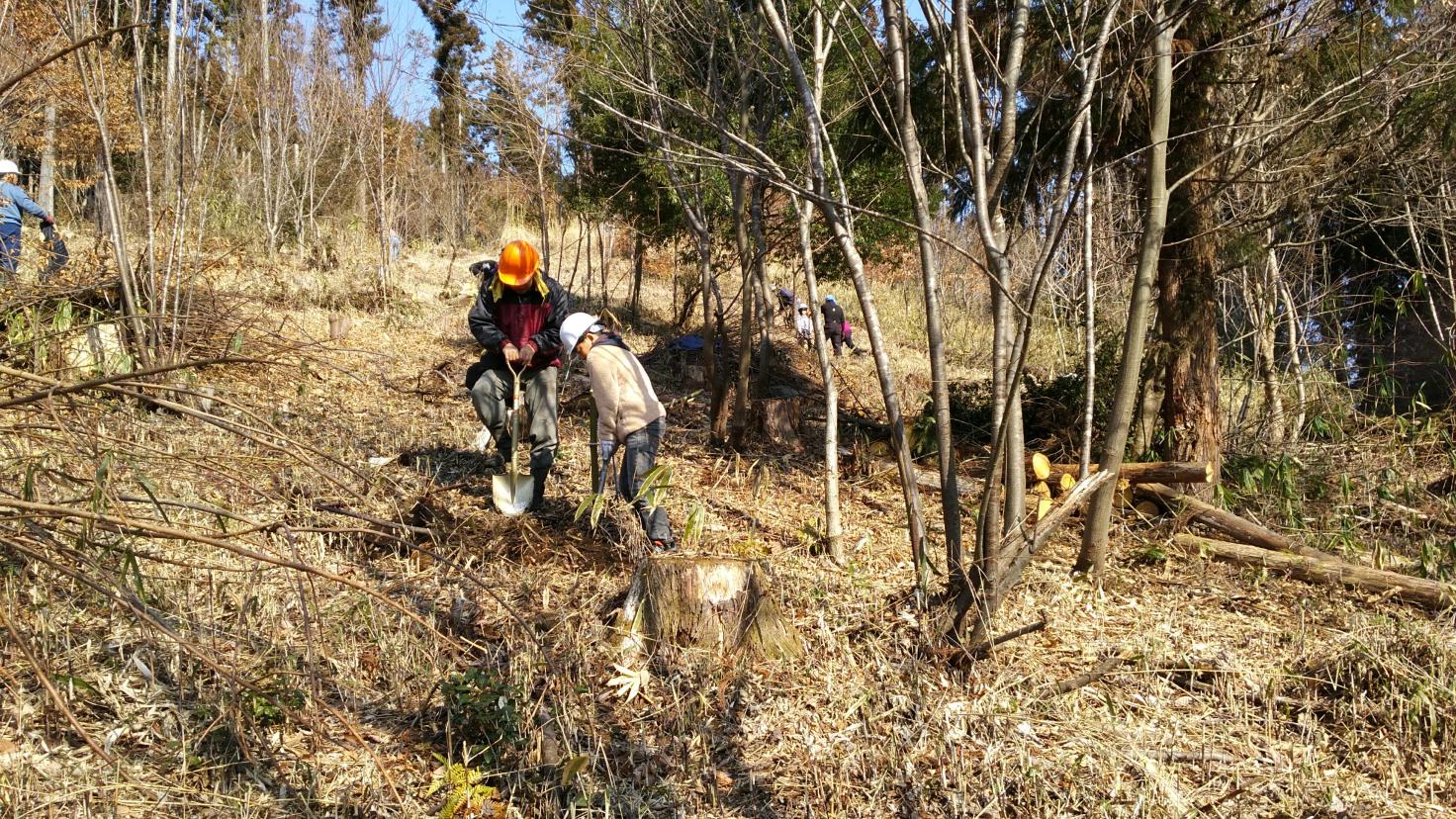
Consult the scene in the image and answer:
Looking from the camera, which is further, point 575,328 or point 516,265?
point 516,265

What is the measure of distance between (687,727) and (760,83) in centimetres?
474

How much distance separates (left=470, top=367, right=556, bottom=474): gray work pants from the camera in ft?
16.8

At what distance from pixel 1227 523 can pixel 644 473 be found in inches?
139

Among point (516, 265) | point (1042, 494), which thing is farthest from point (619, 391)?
point (1042, 494)

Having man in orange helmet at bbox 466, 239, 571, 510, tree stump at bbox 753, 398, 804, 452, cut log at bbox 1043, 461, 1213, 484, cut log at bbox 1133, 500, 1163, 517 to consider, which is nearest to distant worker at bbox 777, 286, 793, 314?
tree stump at bbox 753, 398, 804, 452

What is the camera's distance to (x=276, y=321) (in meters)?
8.76

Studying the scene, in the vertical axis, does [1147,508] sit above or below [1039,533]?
below

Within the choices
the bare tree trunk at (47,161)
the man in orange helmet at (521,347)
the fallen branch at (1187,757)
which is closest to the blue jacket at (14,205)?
the man in orange helmet at (521,347)

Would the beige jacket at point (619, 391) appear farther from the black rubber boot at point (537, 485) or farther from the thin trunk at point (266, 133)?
the thin trunk at point (266, 133)

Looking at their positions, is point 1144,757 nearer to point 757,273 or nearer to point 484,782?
point 484,782

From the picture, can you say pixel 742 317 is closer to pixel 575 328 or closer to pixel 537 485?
pixel 575 328

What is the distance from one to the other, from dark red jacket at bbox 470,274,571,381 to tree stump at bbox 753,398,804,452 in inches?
102

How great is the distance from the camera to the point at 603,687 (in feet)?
11.8

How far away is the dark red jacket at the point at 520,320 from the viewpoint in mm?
5184
